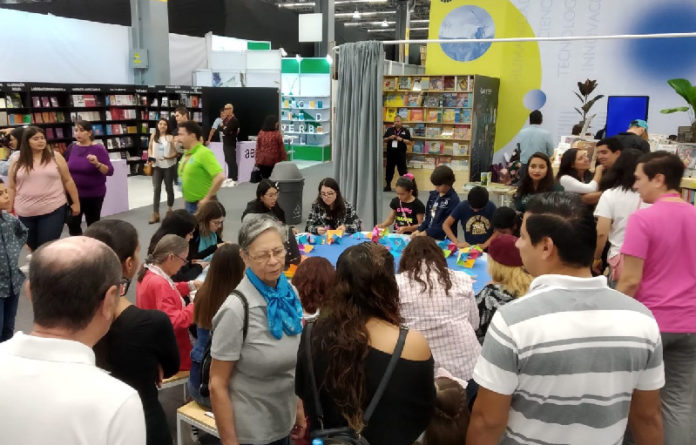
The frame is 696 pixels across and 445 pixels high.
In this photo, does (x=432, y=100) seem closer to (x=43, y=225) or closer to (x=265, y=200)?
(x=265, y=200)

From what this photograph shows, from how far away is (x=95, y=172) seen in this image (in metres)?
5.54

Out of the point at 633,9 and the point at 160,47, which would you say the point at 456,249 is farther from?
the point at 160,47

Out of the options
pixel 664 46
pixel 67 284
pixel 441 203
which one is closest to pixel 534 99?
pixel 664 46

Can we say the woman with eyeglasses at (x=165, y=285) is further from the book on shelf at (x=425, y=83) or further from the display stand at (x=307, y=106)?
the display stand at (x=307, y=106)

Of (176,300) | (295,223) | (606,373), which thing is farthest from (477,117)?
(606,373)

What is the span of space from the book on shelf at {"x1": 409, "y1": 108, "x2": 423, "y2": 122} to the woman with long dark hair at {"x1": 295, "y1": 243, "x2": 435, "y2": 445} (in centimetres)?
916

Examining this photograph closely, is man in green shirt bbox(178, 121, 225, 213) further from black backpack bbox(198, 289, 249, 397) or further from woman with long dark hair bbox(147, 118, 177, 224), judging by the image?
woman with long dark hair bbox(147, 118, 177, 224)

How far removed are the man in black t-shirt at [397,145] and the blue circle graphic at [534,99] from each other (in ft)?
8.05

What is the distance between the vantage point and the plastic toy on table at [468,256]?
384 centimetres

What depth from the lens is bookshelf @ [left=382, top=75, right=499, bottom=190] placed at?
10.1 m

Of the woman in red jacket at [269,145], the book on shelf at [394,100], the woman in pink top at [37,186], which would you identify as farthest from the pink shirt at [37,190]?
the book on shelf at [394,100]

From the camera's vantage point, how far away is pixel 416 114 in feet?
34.6

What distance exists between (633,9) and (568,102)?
184 centimetres

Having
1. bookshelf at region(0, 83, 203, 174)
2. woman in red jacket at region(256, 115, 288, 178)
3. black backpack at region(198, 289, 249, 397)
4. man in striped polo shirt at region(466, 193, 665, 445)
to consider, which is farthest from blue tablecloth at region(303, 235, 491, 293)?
bookshelf at region(0, 83, 203, 174)
